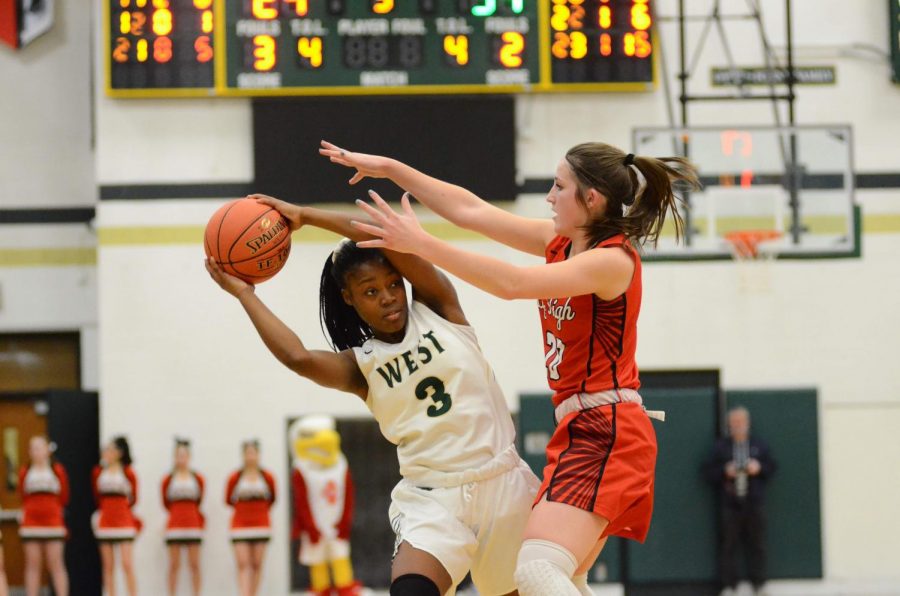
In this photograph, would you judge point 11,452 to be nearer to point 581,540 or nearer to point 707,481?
point 707,481

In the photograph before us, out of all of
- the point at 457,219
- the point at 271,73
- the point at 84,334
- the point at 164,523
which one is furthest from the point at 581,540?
the point at 84,334

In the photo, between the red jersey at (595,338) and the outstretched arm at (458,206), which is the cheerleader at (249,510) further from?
the red jersey at (595,338)

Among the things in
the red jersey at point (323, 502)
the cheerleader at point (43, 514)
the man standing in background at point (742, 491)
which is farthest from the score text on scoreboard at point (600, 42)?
the cheerleader at point (43, 514)

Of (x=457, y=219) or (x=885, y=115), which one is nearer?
(x=457, y=219)

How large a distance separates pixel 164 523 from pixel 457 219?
7.58m

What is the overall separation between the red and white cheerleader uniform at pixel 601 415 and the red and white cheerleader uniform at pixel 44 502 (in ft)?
24.9

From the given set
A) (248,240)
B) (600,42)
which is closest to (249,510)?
(600,42)

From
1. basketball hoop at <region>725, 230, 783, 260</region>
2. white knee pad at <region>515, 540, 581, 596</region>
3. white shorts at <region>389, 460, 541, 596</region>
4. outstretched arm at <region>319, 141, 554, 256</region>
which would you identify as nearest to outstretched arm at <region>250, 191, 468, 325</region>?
outstretched arm at <region>319, 141, 554, 256</region>

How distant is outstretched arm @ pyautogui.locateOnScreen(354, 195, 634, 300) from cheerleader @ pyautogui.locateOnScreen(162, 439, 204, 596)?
24.8 ft

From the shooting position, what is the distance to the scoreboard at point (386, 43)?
10.4m

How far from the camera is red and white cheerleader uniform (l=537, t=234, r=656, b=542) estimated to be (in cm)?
397

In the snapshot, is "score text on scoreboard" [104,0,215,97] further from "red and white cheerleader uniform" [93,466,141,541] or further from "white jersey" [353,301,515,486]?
"white jersey" [353,301,515,486]

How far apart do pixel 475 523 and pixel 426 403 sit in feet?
1.40

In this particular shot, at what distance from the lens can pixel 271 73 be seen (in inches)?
416
